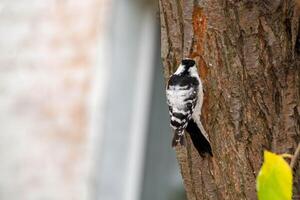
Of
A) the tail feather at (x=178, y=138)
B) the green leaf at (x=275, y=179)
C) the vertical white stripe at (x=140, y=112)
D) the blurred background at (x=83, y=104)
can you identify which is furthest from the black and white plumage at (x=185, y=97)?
the vertical white stripe at (x=140, y=112)

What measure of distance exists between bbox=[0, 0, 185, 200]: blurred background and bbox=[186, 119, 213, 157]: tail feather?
2322mm

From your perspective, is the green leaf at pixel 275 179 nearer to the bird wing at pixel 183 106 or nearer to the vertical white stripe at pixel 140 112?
A: the bird wing at pixel 183 106

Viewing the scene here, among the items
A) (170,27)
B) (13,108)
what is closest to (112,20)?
(13,108)

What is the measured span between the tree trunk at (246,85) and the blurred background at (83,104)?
236cm

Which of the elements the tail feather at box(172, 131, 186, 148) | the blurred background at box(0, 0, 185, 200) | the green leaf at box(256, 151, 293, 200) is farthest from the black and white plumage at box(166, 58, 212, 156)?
the blurred background at box(0, 0, 185, 200)

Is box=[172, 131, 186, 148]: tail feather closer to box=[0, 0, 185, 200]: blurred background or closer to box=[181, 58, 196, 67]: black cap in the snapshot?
box=[181, 58, 196, 67]: black cap

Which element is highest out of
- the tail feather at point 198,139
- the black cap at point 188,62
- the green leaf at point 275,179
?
the black cap at point 188,62

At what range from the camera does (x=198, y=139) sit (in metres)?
1.89

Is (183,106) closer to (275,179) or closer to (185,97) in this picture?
(185,97)

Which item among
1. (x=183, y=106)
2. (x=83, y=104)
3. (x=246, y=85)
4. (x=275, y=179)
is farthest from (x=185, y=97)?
(x=83, y=104)

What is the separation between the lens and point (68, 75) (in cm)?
431

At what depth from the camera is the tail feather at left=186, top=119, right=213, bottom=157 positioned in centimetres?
187

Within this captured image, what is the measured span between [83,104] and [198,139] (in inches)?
94.6

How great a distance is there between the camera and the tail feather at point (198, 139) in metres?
1.87
